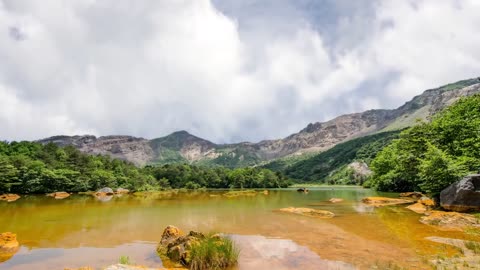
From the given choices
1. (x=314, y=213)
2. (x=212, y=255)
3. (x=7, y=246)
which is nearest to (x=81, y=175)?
(x=314, y=213)

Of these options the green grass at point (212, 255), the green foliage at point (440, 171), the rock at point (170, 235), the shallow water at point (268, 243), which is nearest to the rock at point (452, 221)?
the shallow water at point (268, 243)

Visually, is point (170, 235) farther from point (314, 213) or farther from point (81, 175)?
point (81, 175)

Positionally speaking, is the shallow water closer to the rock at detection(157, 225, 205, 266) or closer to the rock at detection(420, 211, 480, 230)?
the rock at detection(157, 225, 205, 266)

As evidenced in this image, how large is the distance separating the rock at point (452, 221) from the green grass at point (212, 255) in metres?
15.1

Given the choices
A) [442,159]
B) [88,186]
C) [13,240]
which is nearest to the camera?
[13,240]

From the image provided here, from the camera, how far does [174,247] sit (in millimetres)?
13656

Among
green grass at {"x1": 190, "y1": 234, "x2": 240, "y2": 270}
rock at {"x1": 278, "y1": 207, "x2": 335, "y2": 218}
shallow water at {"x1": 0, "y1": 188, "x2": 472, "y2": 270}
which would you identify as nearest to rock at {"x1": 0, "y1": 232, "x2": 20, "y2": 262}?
shallow water at {"x1": 0, "y1": 188, "x2": 472, "y2": 270}

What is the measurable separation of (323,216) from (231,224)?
31.3ft

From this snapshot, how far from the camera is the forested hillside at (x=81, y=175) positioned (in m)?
71.4

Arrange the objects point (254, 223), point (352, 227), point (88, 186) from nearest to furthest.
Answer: point (352, 227) < point (254, 223) < point (88, 186)

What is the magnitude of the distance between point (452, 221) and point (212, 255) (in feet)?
57.9

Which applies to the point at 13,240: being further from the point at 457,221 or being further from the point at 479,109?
the point at 479,109

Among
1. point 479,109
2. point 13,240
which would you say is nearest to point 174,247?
point 13,240

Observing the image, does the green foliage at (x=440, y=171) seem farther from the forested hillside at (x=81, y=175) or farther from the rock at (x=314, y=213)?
the forested hillside at (x=81, y=175)
